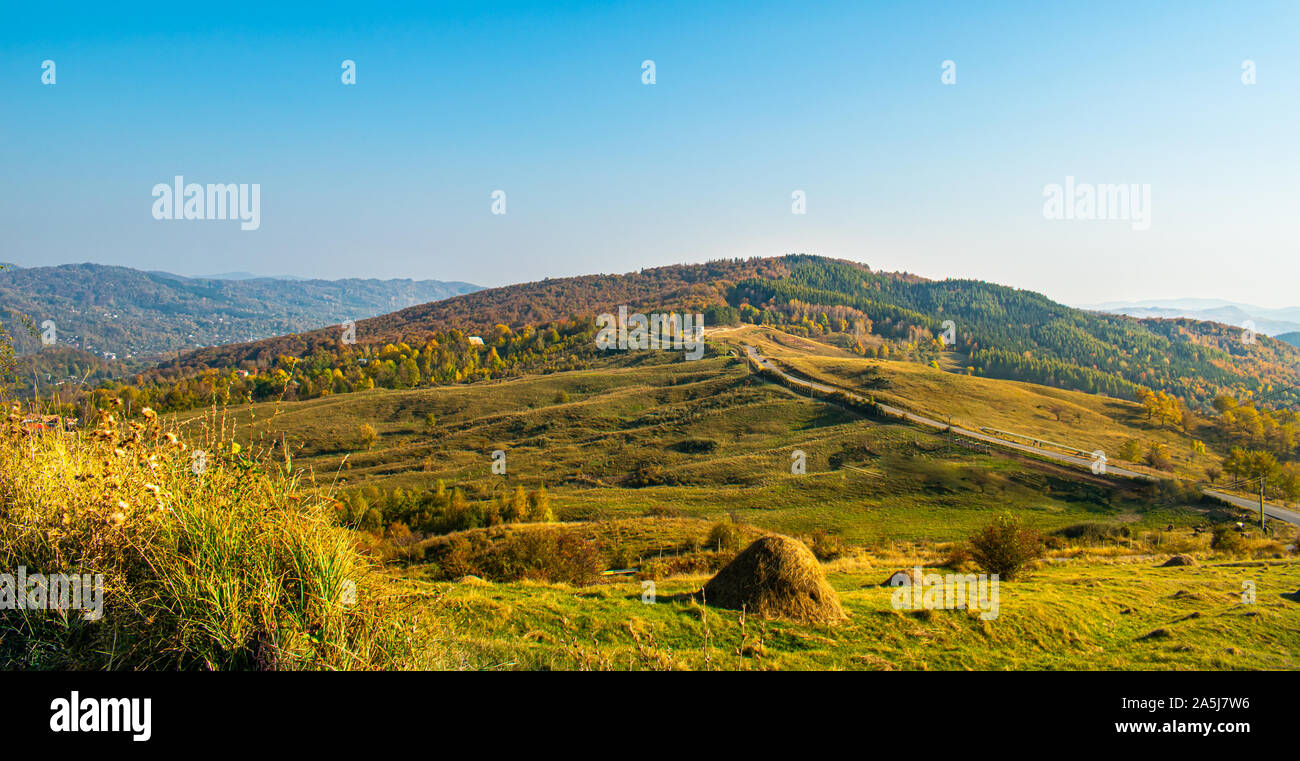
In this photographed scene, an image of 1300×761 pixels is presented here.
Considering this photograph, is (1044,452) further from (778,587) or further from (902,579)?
(778,587)

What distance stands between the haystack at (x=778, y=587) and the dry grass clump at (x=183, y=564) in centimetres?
1197

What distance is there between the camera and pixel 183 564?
4.57m

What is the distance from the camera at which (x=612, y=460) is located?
71.1 m

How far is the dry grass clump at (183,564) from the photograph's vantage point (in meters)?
4.31

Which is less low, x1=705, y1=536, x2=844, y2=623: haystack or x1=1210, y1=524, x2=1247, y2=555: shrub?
x1=705, y1=536, x2=844, y2=623: haystack

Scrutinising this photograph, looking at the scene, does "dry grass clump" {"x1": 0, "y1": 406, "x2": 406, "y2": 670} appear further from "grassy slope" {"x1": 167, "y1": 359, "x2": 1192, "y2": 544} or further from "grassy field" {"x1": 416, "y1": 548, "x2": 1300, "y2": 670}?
"grassy slope" {"x1": 167, "y1": 359, "x2": 1192, "y2": 544}

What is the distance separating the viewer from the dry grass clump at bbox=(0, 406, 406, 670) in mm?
4312

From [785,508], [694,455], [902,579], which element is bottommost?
[785,508]

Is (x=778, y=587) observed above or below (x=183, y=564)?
below

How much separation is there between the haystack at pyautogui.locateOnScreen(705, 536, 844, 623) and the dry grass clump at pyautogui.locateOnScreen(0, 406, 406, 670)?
11966mm

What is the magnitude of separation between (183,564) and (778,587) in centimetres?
1344

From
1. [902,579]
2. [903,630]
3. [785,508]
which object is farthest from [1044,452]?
[903,630]

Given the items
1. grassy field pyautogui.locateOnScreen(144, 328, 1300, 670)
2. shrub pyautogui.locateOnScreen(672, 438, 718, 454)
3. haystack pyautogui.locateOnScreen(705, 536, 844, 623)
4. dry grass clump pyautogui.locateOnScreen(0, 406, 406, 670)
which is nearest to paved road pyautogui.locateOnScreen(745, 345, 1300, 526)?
grassy field pyautogui.locateOnScreen(144, 328, 1300, 670)
